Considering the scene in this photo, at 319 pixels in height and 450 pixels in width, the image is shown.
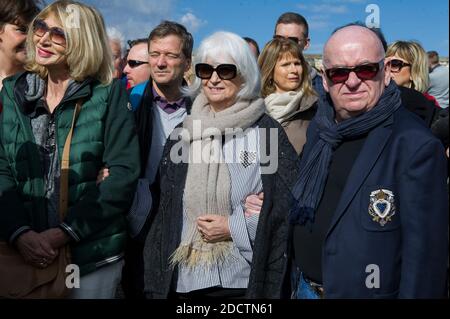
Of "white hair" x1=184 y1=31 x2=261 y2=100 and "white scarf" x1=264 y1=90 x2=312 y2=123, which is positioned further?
"white scarf" x1=264 y1=90 x2=312 y2=123

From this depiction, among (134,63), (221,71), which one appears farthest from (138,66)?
(221,71)

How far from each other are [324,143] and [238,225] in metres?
0.71

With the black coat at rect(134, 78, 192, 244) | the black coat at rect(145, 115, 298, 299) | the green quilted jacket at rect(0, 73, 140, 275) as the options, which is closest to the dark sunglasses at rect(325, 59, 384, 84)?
the black coat at rect(145, 115, 298, 299)

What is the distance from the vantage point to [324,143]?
108 inches

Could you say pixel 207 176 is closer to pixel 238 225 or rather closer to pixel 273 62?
pixel 238 225

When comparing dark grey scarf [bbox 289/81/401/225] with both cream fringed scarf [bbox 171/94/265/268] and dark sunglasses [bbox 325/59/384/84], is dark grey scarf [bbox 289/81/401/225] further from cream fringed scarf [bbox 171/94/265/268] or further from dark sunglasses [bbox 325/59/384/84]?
cream fringed scarf [bbox 171/94/265/268]

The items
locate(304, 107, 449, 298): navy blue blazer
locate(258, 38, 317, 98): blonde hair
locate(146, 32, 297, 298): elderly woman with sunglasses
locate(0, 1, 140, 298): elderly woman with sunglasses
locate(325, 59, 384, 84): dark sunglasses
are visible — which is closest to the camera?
locate(304, 107, 449, 298): navy blue blazer

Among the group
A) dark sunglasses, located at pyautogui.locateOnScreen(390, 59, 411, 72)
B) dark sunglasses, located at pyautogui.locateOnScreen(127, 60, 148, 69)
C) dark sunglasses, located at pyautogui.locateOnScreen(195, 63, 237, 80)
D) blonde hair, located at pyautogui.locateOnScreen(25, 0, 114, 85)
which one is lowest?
dark sunglasses, located at pyautogui.locateOnScreen(195, 63, 237, 80)

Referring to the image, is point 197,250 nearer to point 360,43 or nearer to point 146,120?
point 146,120

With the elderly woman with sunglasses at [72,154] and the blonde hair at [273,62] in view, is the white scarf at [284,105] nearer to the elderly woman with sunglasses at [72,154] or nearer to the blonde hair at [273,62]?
the blonde hair at [273,62]

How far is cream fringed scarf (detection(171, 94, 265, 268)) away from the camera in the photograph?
318 centimetres

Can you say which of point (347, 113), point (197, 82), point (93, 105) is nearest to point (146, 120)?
point (197, 82)

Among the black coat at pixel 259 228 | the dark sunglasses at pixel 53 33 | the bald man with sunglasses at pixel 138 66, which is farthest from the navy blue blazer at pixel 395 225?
the bald man with sunglasses at pixel 138 66
